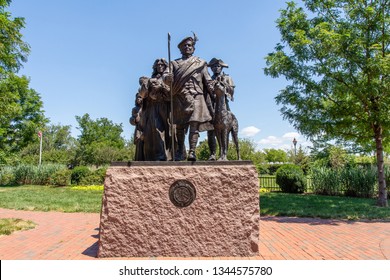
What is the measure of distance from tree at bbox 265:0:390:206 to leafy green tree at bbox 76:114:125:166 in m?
27.1

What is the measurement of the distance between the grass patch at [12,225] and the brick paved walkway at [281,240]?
162 mm

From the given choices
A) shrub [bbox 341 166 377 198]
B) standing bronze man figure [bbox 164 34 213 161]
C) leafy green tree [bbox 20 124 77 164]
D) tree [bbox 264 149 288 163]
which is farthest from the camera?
tree [bbox 264 149 288 163]

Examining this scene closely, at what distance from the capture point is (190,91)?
5145 millimetres

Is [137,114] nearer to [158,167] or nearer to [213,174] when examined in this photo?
[158,167]

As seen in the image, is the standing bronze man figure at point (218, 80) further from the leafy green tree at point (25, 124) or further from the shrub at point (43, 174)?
the leafy green tree at point (25, 124)

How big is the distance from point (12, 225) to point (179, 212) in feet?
15.2

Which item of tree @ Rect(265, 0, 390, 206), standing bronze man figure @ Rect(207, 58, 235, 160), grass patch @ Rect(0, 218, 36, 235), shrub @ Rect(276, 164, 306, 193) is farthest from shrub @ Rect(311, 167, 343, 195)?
grass patch @ Rect(0, 218, 36, 235)

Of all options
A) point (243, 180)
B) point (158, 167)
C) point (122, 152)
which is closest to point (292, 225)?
point (243, 180)

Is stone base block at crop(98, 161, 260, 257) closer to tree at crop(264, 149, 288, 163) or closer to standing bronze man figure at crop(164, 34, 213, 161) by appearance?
standing bronze man figure at crop(164, 34, 213, 161)

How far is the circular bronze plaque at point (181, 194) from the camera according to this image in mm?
4461

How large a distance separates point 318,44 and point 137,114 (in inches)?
269

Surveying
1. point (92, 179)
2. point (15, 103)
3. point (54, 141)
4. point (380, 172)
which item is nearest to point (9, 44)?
point (15, 103)

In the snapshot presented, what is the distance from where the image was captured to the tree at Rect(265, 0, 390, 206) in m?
9.12
